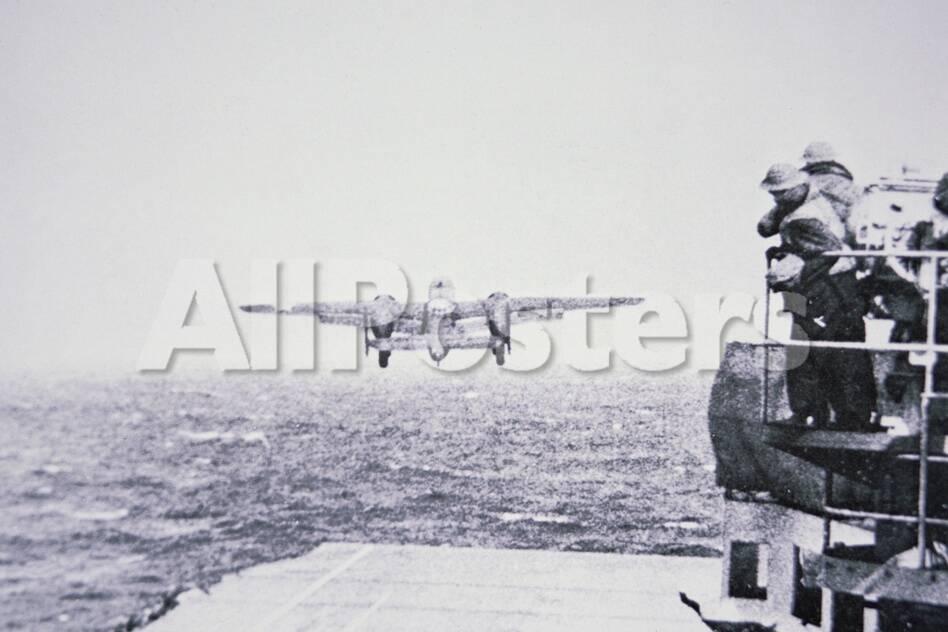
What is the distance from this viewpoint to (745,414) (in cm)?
679

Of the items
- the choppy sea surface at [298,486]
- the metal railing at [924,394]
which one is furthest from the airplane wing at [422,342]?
the metal railing at [924,394]

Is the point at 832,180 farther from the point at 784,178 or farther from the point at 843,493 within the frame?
the point at 843,493

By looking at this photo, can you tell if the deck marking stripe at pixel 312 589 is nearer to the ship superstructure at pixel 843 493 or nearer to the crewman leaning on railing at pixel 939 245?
the ship superstructure at pixel 843 493

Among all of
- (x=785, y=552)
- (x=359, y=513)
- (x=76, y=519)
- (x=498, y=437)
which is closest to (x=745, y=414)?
(x=785, y=552)

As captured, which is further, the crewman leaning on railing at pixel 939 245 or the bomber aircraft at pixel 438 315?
the bomber aircraft at pixel 438 315

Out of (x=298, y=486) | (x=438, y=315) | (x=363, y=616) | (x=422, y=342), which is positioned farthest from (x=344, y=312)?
(x=298, y=486)

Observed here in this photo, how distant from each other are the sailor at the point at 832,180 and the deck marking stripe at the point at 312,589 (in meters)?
6.12

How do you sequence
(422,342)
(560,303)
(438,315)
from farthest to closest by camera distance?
(422,342) → (438,315) → (560,303)

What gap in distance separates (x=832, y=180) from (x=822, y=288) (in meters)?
0.74

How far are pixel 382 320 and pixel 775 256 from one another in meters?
17.2

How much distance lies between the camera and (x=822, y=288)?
607 cm

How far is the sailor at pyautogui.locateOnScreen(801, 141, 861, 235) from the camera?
20.2 ft

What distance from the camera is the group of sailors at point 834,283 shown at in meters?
5.97

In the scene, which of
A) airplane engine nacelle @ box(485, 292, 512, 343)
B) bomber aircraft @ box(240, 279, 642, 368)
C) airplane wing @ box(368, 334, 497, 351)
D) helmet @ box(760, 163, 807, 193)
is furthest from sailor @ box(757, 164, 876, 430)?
airplane wing @ box(368, 334, 497, 351)
